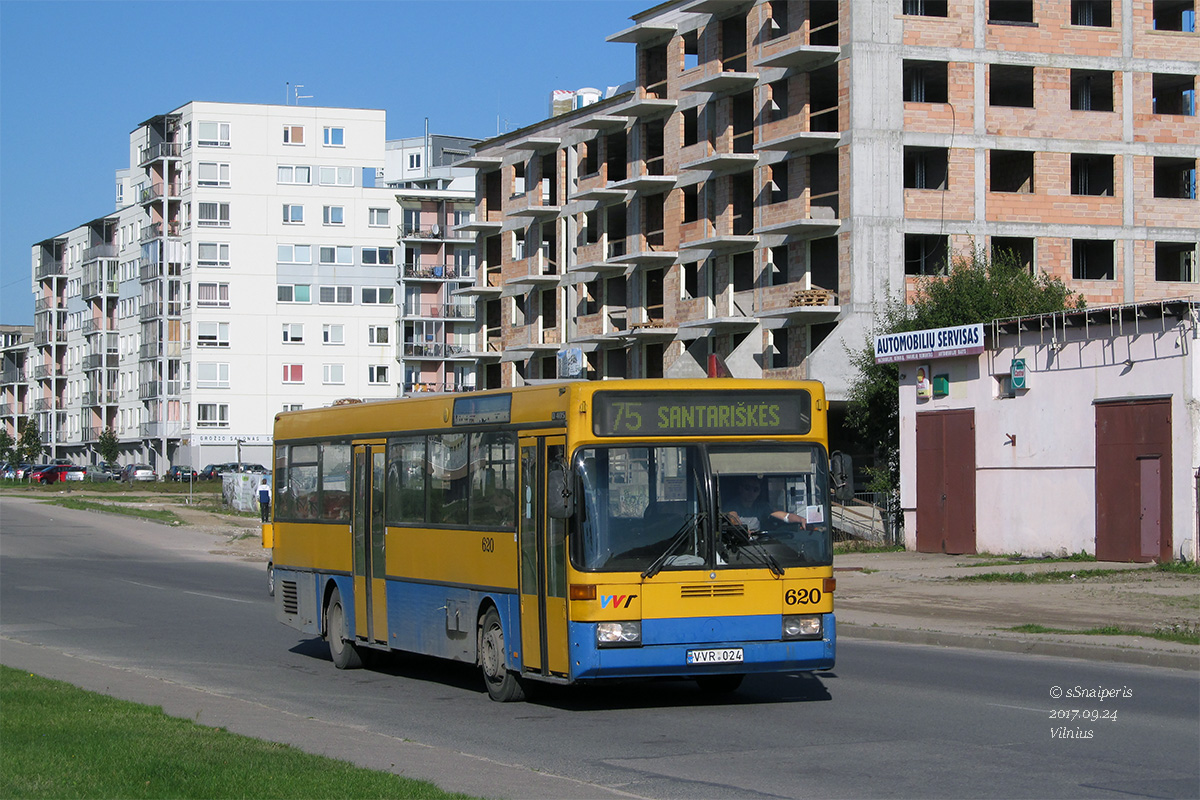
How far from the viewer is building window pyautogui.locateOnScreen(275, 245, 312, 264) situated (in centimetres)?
10244

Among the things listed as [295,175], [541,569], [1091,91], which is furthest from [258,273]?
[541,569]

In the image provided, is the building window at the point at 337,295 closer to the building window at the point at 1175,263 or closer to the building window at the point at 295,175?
the building window at the point at 295,175

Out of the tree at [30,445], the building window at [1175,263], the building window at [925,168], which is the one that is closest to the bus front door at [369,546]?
the building window at [925,168]

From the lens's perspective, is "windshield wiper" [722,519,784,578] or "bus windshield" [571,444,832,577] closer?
"bus windshield" [571,444,832,577]

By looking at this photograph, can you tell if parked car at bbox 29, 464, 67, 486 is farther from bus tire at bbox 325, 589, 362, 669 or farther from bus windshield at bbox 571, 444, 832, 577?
bus windshield at bbox 571, 444, 832, 577

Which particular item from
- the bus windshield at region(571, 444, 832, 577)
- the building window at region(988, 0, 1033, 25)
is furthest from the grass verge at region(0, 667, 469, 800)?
the building window at region(988, 0, 1033, 25)

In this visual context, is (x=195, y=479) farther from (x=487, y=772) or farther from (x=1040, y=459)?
(x=487, y=772)

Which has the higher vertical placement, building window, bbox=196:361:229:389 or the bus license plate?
building window, bbox=196:361:229:389

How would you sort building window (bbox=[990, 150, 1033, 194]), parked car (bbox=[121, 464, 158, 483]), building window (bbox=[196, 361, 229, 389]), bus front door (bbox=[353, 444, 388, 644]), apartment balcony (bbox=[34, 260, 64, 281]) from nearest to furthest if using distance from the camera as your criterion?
bus front door (bbox=[353, 444, 388, 644]), building window (bbox=[990, 150, 1033, 194]), parked car (bbox=[121, 464, 158, 483]), building window (bbox=[196, 361, 229, 389]), apartment balcony (bbox=[34, 260, 64, 281])

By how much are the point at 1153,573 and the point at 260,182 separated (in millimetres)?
85177

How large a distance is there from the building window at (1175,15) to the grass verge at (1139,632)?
4328 centimetres

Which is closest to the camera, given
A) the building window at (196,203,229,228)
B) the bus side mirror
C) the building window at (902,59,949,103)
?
the bus side mirror

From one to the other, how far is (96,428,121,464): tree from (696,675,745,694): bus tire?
104 meters

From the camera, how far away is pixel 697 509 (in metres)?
12.0
